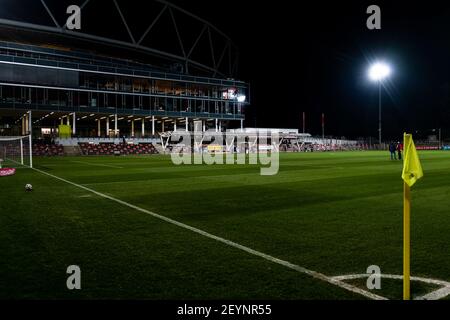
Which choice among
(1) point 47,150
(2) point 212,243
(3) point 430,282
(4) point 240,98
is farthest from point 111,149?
(3) point 430,282

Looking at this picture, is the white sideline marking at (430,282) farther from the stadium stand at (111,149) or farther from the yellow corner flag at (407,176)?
the stadium stand at (111,149)

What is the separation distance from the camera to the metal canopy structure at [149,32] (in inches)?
3410

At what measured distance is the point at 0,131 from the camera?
77312 mm

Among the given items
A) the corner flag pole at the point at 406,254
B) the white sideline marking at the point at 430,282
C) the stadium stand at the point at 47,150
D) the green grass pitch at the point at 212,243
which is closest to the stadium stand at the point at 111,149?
the stadium stand at the point at 47,150

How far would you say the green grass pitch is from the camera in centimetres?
502

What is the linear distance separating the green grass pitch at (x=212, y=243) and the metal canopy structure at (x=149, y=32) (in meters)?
83.6

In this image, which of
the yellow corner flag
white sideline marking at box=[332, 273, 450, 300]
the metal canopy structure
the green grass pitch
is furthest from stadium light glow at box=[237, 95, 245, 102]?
the yellow corner flag

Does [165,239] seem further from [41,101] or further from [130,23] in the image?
[130,23]

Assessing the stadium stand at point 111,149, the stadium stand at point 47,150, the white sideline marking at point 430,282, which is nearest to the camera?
the white sideline marking at point 430,282

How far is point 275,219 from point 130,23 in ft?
358

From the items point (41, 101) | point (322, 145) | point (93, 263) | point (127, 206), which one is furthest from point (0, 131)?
point (93, 263)

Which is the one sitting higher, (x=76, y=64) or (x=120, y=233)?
(x=76, y=64)

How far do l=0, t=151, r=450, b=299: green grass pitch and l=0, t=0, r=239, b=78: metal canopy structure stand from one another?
3291 inches

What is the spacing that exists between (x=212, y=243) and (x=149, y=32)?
353 ft
